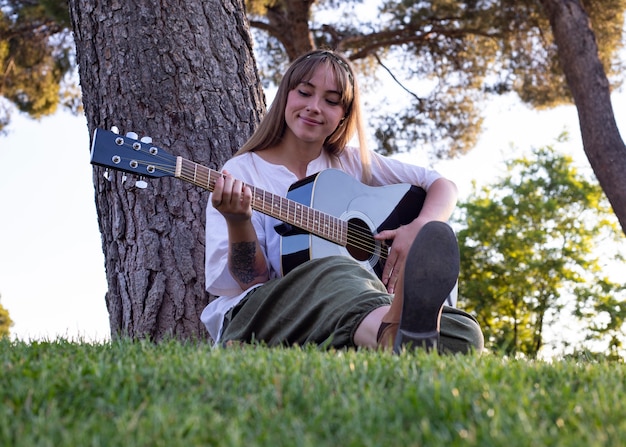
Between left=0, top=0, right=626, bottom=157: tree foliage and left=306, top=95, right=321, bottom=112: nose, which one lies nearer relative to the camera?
left=306, top=95, right=321, bottom=112: nose

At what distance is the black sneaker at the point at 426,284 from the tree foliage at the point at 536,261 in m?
16.3

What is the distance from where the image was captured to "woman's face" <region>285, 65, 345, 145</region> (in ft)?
12.4

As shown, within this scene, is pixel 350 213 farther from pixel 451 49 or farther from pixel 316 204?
pixel 451 49

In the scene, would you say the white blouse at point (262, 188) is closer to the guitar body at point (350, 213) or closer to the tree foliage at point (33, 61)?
the guitar body at point (350, 213)

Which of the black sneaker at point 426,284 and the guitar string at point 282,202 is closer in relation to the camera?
the black sneaker at point 426,284

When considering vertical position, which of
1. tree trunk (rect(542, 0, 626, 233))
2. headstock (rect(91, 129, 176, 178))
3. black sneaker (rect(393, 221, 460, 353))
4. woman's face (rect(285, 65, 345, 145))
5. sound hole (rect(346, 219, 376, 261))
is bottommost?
black sneaker (rect(393, 221, 460, 353))

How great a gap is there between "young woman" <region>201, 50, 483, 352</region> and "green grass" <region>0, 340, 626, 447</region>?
13.3 inches

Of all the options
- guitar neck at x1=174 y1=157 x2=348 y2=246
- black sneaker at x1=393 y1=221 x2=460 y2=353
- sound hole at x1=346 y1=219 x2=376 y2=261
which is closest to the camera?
black sneaker at x1=393 y1=221 x2=460 y2=353

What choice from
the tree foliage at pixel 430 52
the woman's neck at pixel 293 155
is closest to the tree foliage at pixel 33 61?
the tree foliage at pixel 430 52

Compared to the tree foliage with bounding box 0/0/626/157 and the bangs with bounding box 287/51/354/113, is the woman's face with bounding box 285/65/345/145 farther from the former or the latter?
the tree foliage with bounding box 0/0/626/157

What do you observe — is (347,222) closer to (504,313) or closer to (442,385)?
(442,385)

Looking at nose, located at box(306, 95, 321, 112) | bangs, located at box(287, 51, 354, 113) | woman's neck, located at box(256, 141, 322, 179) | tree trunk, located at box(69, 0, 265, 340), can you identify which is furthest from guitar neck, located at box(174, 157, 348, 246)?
tree trunk, located at box(69, 0, 265, 340)

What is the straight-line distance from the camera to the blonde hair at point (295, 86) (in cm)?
382

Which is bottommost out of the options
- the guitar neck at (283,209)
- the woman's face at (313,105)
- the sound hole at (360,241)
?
the sound hole at (360,241)
